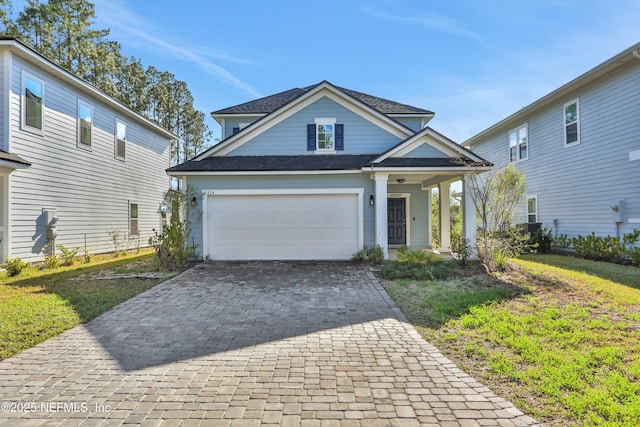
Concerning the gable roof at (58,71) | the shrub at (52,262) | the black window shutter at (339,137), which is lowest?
the shrub at (52,262)

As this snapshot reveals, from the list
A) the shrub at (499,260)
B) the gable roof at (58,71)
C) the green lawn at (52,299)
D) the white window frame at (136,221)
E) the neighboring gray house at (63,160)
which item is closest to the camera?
the green lawn at (52,299)

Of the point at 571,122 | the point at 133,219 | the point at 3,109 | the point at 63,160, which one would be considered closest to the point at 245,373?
the point at 3,109

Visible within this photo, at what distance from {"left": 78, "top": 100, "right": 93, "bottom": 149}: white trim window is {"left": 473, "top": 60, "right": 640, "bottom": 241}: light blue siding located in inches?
591

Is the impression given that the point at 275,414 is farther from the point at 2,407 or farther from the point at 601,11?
the point at 601,11

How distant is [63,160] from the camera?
1173 centimetres

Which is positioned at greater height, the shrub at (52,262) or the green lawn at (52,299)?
the shrub at (52,262)

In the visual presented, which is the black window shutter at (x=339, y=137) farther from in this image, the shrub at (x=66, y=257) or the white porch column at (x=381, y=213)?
the shrub at (x=66, y=257)

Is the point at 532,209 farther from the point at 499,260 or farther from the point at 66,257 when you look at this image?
the point at 66,257

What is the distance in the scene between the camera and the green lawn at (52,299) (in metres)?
4.64

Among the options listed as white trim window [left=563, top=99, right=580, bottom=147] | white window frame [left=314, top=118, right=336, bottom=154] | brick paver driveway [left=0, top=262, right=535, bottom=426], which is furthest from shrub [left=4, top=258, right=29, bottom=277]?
white trim window [left=563, top=99, right=580, bottom=147]

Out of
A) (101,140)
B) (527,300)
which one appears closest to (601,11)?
(527,300)

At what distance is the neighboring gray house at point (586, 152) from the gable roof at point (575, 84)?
3cm

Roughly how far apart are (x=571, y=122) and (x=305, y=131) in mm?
10018

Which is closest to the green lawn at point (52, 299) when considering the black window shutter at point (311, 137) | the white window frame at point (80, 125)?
the white window frame at point (80, 125)
